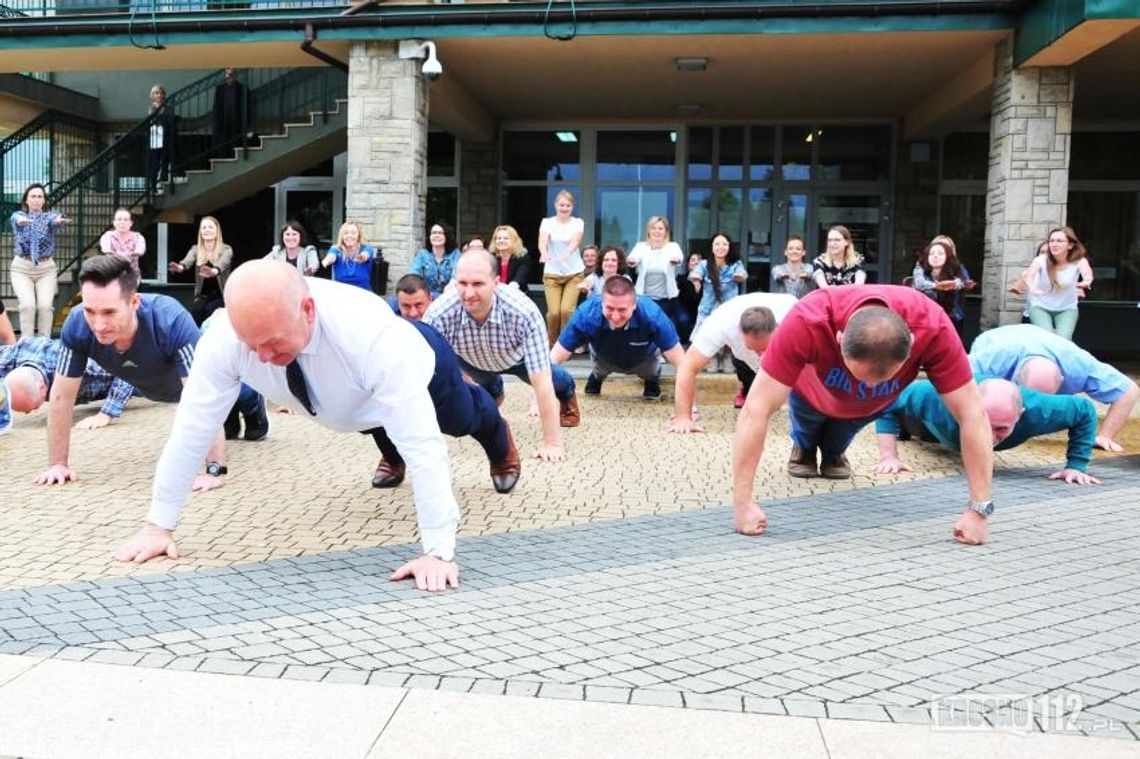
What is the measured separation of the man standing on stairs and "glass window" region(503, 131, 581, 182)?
4226mm

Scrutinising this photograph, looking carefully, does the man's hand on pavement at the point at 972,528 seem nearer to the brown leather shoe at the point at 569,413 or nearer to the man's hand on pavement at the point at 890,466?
the man's hand on pavement at the point at 890,466

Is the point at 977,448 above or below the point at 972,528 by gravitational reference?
above

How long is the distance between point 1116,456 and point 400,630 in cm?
586

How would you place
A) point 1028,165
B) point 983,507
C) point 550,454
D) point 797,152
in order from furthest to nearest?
point 797,152
point 1028,165
point 550,454
point 983,507

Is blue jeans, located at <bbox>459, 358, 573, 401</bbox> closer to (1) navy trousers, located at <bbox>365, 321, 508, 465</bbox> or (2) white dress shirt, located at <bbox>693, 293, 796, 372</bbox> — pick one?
(2) white dress shirt, located at <bbox>693, 293, 796, 372</bbox>

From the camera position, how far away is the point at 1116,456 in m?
7.33

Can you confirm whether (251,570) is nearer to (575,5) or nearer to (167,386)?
(167,386)

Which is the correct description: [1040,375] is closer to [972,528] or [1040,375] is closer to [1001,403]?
[1001,403]

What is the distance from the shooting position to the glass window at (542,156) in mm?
17797

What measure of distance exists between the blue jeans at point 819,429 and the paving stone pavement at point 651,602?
419 mm

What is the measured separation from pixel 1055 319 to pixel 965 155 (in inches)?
271

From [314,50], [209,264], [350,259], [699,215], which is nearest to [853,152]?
[699,215]

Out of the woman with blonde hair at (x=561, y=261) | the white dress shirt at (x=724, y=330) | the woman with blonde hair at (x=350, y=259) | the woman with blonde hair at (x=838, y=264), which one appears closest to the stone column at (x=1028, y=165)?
the woman with blonde hair at (x=838, y=264)

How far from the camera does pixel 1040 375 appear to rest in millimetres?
6461
